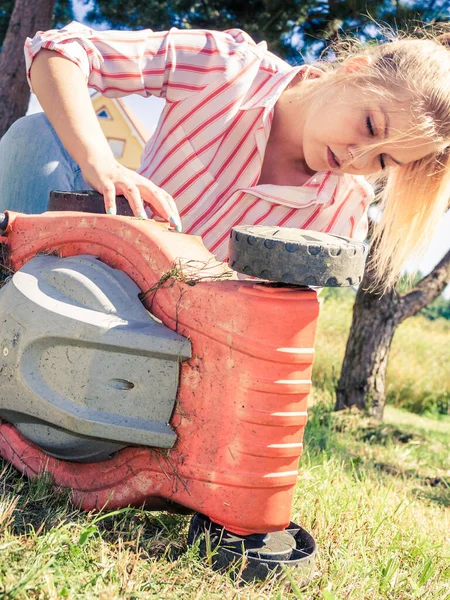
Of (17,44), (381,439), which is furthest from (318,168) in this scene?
(17,44)

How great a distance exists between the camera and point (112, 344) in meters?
1.35

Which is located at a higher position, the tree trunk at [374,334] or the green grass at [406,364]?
the tree trunk at [374,334]

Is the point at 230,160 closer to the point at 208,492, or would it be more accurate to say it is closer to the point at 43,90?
Answer: the point at 43,90

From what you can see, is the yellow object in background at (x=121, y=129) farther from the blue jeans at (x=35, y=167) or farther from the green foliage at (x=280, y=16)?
the blue jeans at (x=35, y=167)

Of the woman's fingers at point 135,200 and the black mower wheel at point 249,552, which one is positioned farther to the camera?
the woman's fingers at point 135,200

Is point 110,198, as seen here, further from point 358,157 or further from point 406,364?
point 406,364

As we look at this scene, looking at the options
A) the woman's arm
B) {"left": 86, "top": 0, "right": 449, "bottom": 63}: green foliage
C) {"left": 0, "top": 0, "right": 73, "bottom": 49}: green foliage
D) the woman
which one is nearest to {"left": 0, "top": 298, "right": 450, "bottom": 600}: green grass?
the woman's arm

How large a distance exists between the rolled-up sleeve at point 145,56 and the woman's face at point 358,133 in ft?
1.04

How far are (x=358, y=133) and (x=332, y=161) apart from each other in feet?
0.43

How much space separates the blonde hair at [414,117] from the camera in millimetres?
1877

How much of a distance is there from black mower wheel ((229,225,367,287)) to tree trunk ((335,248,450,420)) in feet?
10.8

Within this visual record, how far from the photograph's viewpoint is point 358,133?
1880 millimetres

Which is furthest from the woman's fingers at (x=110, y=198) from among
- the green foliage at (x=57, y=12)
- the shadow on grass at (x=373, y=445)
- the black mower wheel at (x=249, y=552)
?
the green foliage at (x=57, y=12)

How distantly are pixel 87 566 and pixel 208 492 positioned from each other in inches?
10.4
